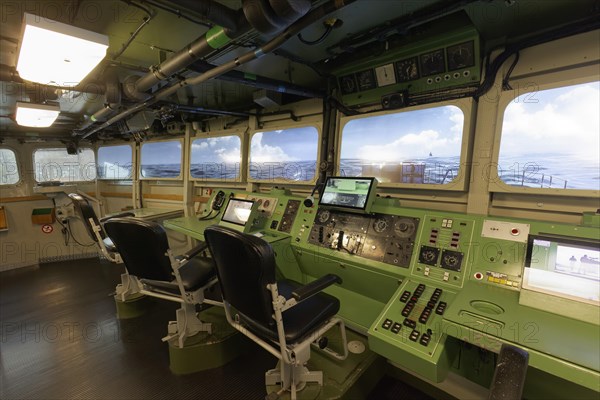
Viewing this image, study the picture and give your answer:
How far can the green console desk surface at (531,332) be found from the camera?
0.81 m

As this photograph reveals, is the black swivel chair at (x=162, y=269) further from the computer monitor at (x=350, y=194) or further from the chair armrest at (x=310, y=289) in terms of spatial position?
the computer monitor at (x=350, y=194)

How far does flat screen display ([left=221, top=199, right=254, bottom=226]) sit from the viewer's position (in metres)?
2.43

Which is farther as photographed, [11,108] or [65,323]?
[11,108]

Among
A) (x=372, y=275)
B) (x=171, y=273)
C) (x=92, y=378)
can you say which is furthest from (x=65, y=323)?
(x=372, y=275)

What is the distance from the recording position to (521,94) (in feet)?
5.11

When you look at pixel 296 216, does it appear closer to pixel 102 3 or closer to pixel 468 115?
pixel 468 115

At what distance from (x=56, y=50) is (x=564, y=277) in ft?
8.88

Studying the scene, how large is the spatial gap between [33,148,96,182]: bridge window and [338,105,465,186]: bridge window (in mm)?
5737

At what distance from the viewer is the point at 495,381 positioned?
2.55ft

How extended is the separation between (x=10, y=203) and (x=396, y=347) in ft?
20.7

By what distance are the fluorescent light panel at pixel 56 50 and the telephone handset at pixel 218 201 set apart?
1622 mm

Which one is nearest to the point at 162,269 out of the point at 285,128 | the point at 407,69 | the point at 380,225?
the point at 380,225

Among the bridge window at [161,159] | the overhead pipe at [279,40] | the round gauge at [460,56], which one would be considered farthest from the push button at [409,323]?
the bridge window at [161,159]

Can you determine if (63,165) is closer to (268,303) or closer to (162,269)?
(162,269)
